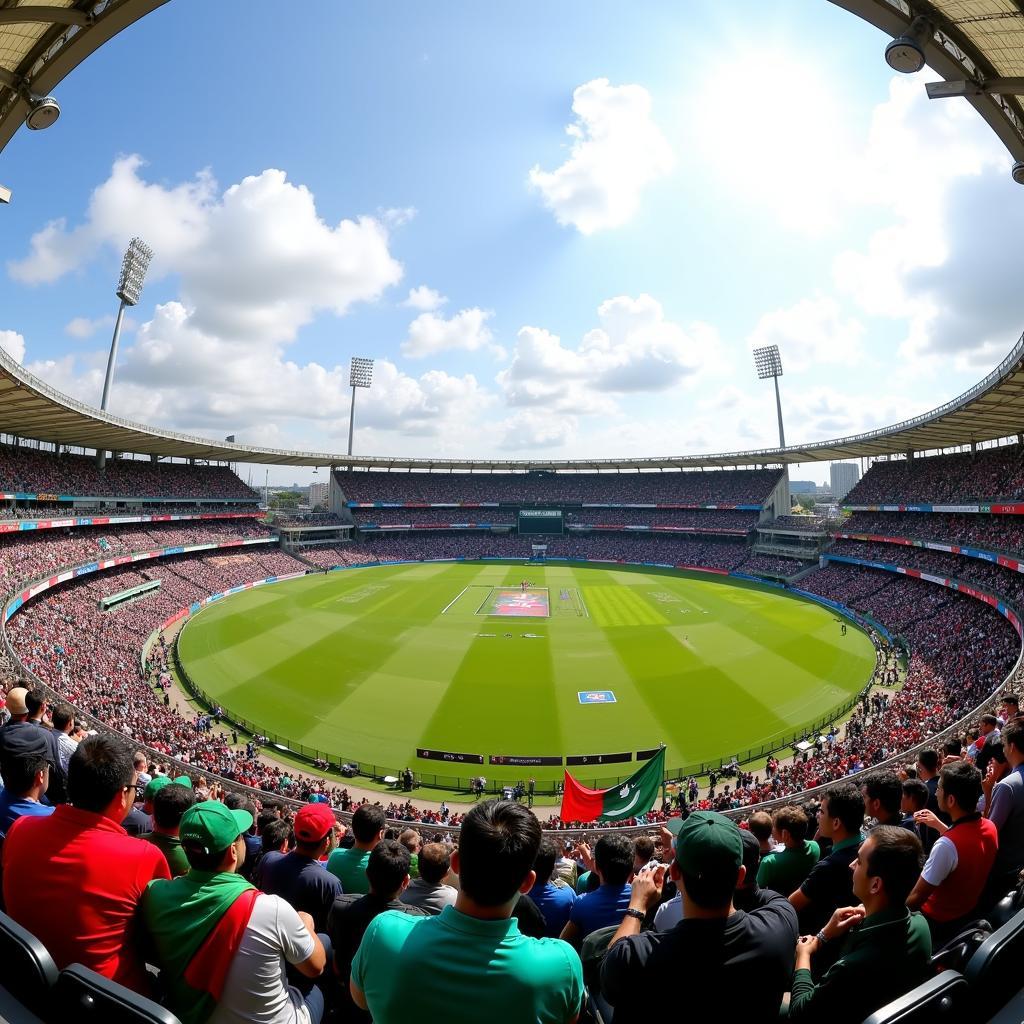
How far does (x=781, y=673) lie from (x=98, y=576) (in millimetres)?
46398

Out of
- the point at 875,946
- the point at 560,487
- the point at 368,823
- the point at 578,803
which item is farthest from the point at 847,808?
the point at 560,487

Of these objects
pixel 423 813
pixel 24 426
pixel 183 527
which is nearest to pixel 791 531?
pixel 423 813

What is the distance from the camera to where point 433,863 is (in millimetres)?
3723

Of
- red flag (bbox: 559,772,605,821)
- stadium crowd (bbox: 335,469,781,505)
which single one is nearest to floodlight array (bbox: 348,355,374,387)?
stadium crowd (bbox: 335,469,781,505)

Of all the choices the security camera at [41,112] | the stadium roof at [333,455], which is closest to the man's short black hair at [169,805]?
the security camera at [41,112]

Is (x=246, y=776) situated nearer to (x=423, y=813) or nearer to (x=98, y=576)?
(x=423, y=813)

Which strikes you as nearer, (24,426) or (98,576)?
(24,426)

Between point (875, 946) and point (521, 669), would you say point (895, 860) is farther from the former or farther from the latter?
point (521, 669)

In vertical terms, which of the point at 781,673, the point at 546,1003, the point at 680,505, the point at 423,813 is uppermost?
the point at 680,505

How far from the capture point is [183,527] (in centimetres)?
5944

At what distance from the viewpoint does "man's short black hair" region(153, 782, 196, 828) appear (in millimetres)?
4516

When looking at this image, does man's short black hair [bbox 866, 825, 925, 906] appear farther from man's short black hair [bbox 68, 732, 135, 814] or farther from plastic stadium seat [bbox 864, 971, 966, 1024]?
man's short black hair [bbox 68, 732, 135, 814]

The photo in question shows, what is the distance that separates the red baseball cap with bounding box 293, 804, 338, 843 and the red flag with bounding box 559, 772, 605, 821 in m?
13.8

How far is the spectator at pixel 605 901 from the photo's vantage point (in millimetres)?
4098
